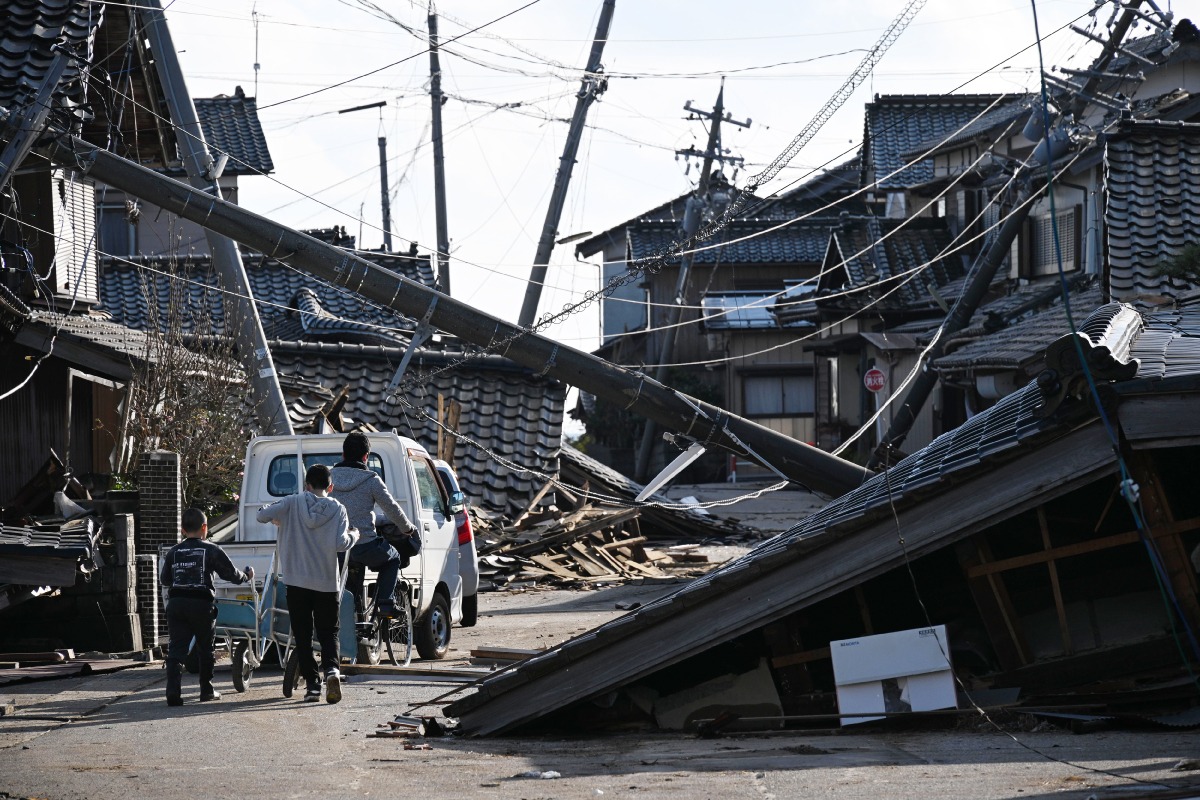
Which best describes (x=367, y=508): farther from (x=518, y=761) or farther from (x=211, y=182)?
(x=211, y=182)

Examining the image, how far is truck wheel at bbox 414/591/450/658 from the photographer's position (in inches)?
493

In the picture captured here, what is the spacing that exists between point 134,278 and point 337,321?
5.11m

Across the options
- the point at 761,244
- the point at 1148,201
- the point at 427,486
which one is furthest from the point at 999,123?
the point at 427,486

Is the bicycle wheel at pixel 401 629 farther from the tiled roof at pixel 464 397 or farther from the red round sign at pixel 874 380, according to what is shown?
the red round sign at pixel 874 380

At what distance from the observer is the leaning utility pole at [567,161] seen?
25984 mm

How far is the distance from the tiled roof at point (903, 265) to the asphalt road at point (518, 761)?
23966 mm

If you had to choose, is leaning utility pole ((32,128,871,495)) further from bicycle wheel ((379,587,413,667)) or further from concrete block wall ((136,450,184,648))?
bicycle wheel ((379,587,413,667))

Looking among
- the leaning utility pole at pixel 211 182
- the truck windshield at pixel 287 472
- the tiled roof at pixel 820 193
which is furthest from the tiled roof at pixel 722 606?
the tiled roof at pixel 820 193

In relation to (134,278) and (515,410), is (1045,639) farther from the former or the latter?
(134,278)

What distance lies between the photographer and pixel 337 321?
28156 mm

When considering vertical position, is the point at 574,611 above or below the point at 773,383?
below

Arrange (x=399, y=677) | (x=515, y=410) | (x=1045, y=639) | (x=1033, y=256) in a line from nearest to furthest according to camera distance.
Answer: (x=1045, y=639) < (x=399, y=677) < (x=515, y=410) < (x=1033, y=256)

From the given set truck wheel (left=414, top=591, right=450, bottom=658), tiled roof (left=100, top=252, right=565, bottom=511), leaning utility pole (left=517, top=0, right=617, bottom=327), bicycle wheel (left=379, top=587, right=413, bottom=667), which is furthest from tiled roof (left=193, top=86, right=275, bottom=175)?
bicycle wheel (left=379, top=587, right=413, bottom=667)

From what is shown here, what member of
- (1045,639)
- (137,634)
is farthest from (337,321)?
(1045,639)
